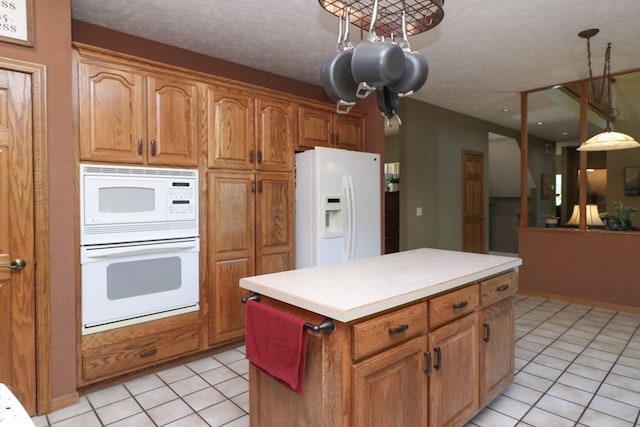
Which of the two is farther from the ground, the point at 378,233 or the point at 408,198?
the point at 408,198

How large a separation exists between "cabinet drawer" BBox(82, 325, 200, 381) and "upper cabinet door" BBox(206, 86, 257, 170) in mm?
1317

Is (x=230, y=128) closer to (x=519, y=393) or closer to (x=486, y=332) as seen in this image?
(x=486, y=332)

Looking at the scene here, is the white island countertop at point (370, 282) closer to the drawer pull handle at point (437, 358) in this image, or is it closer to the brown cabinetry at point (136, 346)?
the drawer pull handle at point (437, 358)

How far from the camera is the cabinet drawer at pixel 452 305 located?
1.71 metres

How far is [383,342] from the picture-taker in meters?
1.47

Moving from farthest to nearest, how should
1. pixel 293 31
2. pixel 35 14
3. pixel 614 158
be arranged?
pixel 614 158, pixel 293 31, pixel 35 14

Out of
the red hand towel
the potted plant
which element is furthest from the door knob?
the potted plant

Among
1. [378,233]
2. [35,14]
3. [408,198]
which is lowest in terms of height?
[378,233]

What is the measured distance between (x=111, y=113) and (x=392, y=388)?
236 cm

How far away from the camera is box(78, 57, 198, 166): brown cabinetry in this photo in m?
2.36

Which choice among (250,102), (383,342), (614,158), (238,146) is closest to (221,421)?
(383,342)

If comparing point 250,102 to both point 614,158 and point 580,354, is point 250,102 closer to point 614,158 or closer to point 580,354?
point 580,354

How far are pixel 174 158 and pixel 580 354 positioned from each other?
3.54 metres

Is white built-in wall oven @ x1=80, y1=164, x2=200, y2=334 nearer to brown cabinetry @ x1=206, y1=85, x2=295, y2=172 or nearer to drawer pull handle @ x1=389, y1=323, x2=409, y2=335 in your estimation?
brown cabinetry @ x1=206, y1=85, x2=295, y2=172
